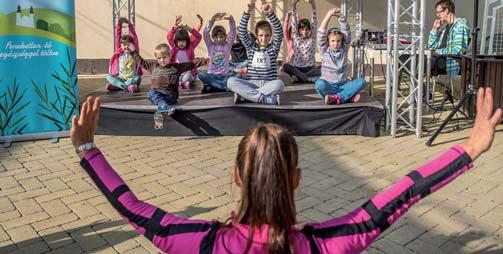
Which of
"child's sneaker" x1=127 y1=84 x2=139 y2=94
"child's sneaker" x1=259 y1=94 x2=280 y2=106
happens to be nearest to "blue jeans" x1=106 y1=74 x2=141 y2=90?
"child's sneaker" x1=127 y1=84 x2=139 y2=94

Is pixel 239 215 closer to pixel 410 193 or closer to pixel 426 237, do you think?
pixel 410 193

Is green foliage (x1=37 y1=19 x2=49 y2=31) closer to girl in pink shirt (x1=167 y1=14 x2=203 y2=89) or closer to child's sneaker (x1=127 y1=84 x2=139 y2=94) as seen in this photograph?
child's sneaker (x1=127 y1=84 x2=139 y2=94)

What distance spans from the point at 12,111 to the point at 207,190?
284 centimetres

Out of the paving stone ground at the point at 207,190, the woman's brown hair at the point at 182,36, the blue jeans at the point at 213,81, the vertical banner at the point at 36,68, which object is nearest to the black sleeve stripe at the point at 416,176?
the paving stone ground at the point at 207,190

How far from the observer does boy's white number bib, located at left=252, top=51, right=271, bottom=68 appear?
716 centimetres

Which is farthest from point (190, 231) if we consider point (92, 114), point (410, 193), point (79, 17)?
point (79, 17)

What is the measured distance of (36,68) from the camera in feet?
20.5

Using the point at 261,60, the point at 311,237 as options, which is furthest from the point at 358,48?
the point at 311,237

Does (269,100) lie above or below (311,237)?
above

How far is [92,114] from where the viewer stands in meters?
1.83

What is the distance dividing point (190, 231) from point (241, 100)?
5.25 meters

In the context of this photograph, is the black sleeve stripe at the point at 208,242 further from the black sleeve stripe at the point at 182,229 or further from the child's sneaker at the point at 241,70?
the child's sneaker at the point at 241,70

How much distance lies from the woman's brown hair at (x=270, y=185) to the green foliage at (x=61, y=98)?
5.25 m

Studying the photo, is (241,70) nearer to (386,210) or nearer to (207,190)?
(207,190)
